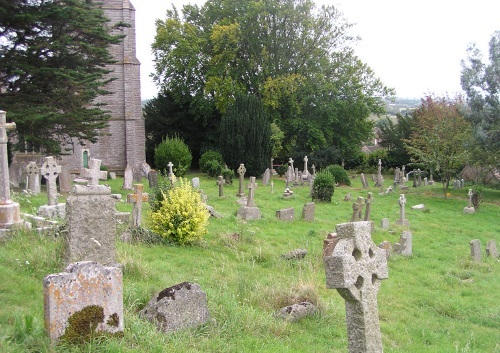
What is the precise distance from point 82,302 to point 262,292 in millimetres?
3080

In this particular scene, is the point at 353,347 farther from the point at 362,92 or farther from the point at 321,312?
the point at 362,92

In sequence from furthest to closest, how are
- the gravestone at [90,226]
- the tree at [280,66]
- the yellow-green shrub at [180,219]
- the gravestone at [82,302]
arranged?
the tree at [280,66] → the yellow-green shrub at [180,219] → the gravestone at [90,226] → the gravestone at [82,302]

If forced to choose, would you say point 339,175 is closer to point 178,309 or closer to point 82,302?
point 178,309

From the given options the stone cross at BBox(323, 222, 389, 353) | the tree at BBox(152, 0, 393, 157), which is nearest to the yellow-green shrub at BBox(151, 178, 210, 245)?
the stone cross at BBox(323, 222, 389, 353)

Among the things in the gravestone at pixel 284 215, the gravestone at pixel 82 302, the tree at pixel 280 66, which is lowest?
the gravestone at pixel 284 215

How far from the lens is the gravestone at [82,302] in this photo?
394 centimetres

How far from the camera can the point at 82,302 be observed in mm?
4059

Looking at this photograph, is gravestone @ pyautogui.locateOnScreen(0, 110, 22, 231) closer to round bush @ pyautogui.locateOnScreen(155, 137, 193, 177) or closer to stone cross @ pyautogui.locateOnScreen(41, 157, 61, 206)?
stone cross @ pyautogui.locateOnScreen(41, 157, 61, 206)

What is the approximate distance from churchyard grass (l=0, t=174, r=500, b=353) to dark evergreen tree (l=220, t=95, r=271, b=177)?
1762 centimetres

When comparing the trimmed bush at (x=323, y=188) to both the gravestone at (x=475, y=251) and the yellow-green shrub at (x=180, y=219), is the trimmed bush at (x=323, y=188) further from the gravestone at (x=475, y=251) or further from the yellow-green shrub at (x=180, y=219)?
the yellow-green shrub at (x=180, y=219)

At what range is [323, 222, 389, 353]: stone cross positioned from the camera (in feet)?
13.5

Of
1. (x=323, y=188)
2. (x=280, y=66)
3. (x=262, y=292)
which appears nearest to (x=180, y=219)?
(x=262, y=292)

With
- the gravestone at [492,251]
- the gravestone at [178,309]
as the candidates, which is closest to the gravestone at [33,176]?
the gravestone at [178,309]

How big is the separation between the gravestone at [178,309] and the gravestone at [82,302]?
80 cm
